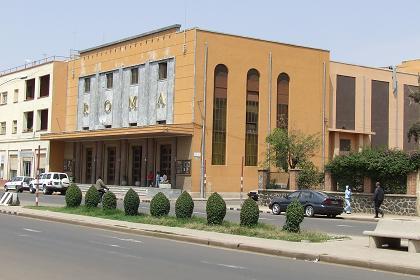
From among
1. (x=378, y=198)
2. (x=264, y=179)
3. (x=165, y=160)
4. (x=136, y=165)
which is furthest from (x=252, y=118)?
(x=378, y=198)

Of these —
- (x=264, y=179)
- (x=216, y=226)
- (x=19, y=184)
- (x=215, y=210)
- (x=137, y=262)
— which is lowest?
(x=137, y=262)

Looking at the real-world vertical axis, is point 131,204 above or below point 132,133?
below

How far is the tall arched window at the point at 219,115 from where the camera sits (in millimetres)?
50938

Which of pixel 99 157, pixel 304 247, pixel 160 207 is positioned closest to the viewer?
pixel 304 247

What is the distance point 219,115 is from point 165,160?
20.5 ft

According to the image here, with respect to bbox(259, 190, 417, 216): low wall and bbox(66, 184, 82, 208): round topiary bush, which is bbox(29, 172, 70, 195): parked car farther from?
bbox(259, 190, 417, 216): low wall

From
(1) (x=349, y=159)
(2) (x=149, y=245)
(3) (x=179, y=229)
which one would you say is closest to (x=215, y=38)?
(1) (x=349, y=159)

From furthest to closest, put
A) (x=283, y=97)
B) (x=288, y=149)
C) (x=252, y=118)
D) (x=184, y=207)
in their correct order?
(x=283, y=97)
(x=252, y=118)
(x=288, y=149)
(x=184, y=207)

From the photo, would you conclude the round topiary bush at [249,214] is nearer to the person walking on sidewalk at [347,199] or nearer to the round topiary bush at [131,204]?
the round topiary bush at [131,204]

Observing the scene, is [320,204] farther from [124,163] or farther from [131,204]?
[124,163]

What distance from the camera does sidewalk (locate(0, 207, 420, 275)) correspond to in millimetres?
13406

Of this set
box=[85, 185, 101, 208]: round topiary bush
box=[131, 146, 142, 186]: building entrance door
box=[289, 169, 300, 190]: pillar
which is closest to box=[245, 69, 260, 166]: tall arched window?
box=[131, 146, 142, 186]: building entrance door

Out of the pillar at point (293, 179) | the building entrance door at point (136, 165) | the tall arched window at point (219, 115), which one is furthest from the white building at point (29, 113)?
the pillar at point (293, 179)

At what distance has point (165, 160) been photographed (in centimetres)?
5350
